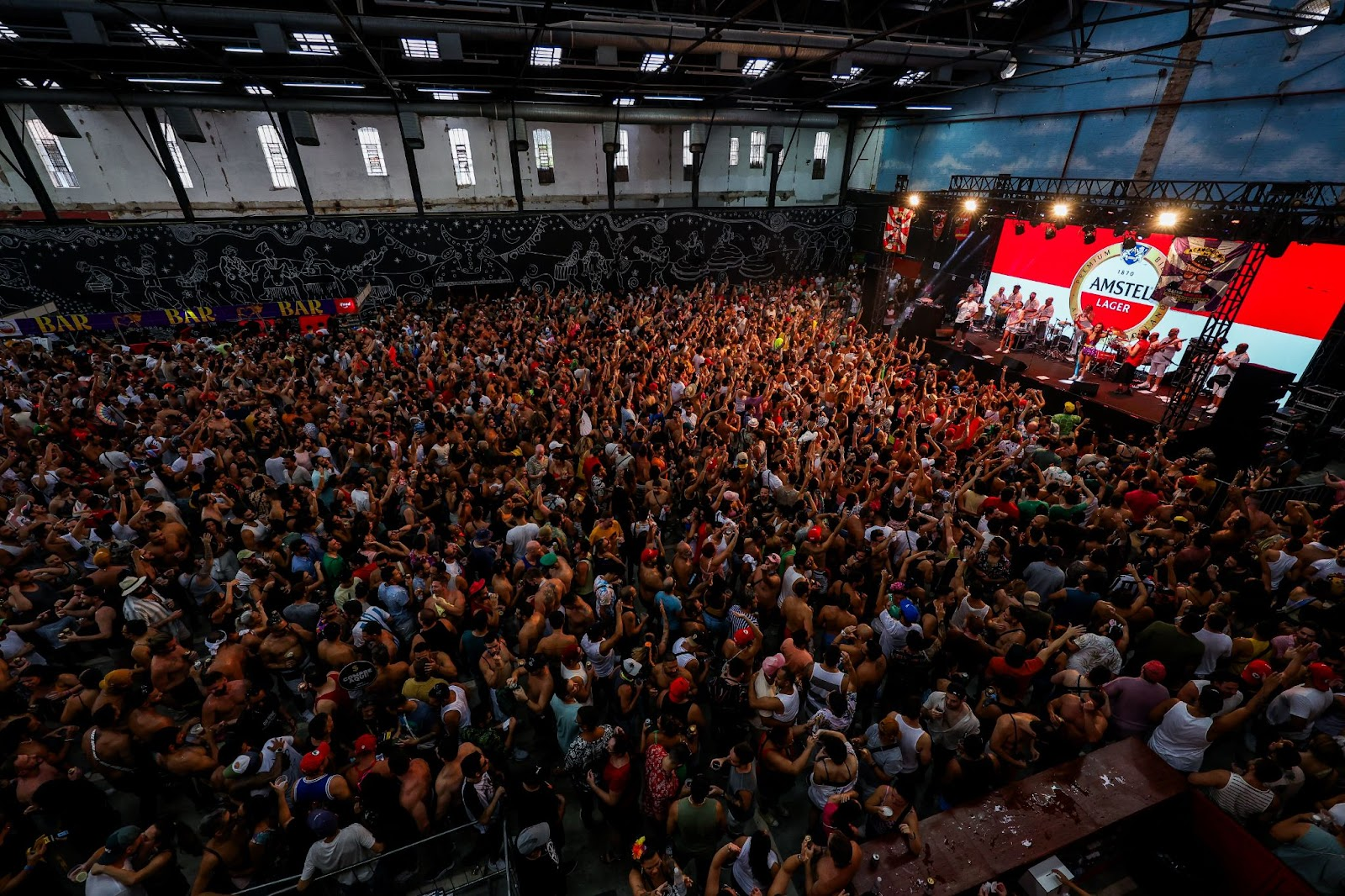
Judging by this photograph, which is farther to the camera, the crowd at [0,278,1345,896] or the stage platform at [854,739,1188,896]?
the crowd at [0,278,1345,896]

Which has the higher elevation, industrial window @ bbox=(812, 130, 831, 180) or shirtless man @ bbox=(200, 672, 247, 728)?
industrial window @ bbox=(812, 130, 831, 180)

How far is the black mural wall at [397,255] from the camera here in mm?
14117

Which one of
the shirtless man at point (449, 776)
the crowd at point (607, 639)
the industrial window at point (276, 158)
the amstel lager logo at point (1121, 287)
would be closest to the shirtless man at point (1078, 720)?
the crowd at point (607, 639)

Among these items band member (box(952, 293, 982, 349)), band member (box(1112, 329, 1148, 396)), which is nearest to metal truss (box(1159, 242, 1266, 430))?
band member (box(1112, 329, 1148, 396))

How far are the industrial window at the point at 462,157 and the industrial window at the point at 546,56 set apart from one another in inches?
320

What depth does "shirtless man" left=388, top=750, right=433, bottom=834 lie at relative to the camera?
3510 mm

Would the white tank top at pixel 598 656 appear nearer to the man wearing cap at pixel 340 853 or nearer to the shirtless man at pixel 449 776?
the shirtless man at pixel 449 776

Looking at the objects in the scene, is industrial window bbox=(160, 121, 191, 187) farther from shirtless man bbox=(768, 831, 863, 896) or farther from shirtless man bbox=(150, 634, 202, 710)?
shirtless man bbox=(768, 831, 863, 896)

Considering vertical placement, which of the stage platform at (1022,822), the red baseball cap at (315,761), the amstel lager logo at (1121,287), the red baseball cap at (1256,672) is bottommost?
the stage platform at (1022,822)

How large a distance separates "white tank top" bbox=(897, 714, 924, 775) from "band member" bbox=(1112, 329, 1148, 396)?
40.0ft

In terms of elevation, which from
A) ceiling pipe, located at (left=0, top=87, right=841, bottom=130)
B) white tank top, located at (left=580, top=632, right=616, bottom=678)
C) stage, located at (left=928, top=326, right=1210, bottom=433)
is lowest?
stage, located at (left=928, top=326, right=1210, bottom=433)

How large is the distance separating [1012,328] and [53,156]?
89.3ft

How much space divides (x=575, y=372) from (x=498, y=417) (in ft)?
7.86

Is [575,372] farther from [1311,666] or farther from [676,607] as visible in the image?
[1311,666]
